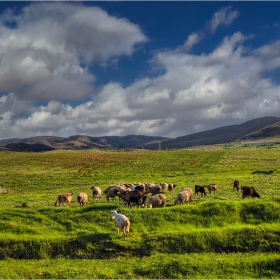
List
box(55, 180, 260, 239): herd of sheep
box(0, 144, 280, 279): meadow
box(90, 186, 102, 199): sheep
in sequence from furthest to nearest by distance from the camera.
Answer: box(90, 186, 102, 199): sheep, box(55, 180, 260, 239): herd of sheep, box(0, 144, 280, 279): meadow

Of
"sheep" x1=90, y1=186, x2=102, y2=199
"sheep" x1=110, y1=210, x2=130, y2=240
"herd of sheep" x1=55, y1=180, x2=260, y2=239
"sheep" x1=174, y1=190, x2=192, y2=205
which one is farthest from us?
"sheep" x1=90, y1=186, x2=102, y2=199

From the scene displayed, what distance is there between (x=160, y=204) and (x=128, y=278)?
39.0ft

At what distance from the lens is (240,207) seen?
2009 centimetres

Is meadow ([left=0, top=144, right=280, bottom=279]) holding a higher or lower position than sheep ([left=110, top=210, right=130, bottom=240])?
lower

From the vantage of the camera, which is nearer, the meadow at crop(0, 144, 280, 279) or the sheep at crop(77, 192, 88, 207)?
the meadow at crop(0, 144, 280, 279)

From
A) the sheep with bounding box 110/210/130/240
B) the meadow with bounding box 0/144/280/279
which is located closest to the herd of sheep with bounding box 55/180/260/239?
the sheep with bounding box 110/210/130/240

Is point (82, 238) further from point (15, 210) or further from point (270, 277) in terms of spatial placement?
point (270, 277)

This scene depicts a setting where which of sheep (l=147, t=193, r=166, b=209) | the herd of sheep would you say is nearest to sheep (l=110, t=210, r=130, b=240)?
the herd of sheep

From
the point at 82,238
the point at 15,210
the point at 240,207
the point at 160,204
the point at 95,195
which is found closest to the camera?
the point at 82,238

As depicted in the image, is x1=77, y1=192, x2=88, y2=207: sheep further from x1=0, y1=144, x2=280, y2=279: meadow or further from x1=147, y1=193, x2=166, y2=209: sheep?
x1=147, y1=193, x2=166, y2=209: sheep

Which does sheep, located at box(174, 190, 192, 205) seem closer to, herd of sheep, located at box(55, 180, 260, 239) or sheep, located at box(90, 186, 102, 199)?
herd of sheep, located at box(55, 180, 260, 239)

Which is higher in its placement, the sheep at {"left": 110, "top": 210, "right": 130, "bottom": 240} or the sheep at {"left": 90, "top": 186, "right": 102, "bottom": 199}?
the sheep at {"left": 110, "top": 210, "right": 130, "bottom": 240}

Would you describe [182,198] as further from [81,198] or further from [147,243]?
[147,243]

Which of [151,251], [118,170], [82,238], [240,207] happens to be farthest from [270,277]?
[118,170]
